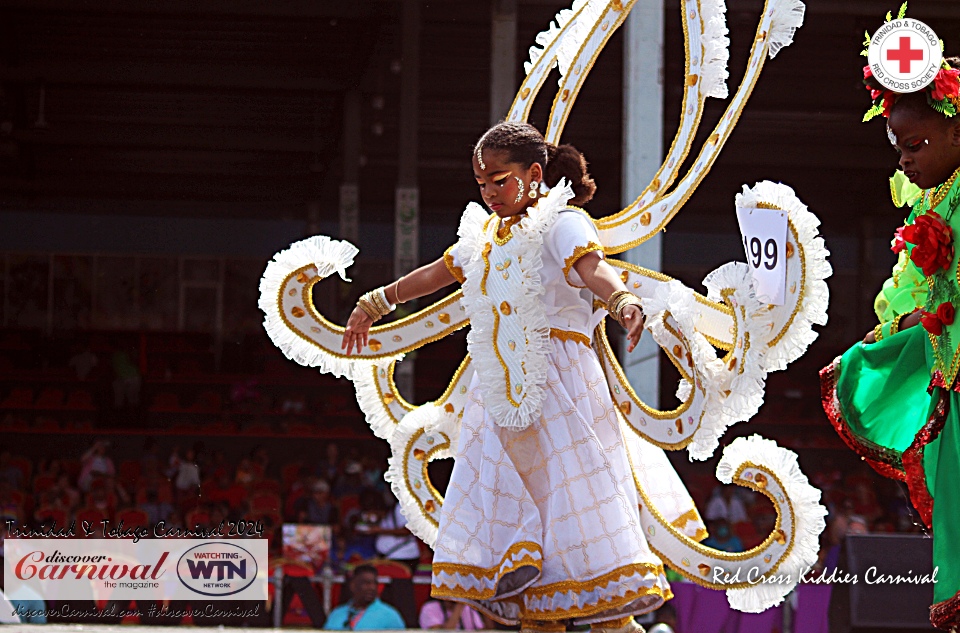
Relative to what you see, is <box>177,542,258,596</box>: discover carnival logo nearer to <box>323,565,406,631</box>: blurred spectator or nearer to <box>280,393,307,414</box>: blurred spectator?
<box>323,565,406,631</box>: blurred spectator

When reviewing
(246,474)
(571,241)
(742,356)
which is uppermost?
(571,241)

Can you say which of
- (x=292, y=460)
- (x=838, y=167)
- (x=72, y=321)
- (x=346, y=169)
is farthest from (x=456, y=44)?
(x=72, y=321)

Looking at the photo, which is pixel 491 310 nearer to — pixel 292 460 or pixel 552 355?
pixel 552 355

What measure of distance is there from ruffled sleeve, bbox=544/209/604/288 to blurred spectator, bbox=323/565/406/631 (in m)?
3.95

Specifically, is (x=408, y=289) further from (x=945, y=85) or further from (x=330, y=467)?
(x=330, y=467)

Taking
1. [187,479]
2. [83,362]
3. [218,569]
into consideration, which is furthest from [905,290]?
[83,362]

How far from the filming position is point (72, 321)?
18984 millimetres

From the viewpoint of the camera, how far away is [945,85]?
115 inches

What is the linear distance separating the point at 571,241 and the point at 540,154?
0.31 metres

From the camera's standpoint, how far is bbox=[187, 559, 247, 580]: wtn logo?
215 inches

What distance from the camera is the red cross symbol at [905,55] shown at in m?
2.96

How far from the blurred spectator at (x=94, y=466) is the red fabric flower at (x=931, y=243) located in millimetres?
8929

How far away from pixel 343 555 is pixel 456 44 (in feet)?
19.9

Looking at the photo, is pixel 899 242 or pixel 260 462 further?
pixel 260 462
